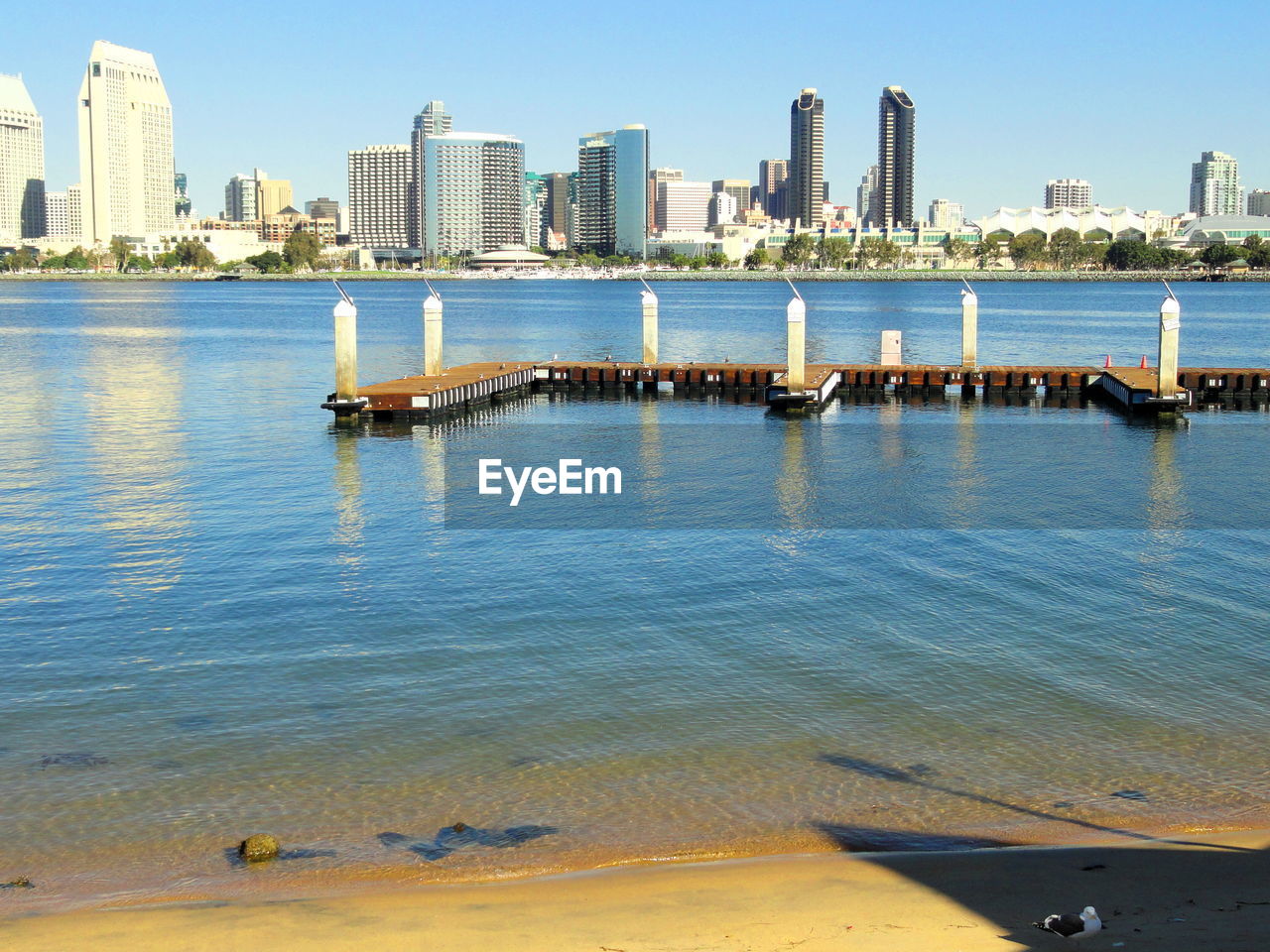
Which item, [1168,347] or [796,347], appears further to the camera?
[796,347]

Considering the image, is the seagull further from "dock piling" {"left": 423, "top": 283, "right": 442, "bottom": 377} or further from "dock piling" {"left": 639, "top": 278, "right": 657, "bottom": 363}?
"dock piling" {"left": 639, "top": 278, "right": 657, "bottom": 363}

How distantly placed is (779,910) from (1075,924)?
2.29 m

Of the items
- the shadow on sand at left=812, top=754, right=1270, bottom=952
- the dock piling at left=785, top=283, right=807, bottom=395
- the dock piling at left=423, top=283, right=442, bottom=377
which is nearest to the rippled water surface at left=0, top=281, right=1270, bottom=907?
the shadow on sand at left=812, top=754, right=1270, bottom=952

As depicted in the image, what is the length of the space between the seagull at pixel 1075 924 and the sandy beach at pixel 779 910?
2.8 inches

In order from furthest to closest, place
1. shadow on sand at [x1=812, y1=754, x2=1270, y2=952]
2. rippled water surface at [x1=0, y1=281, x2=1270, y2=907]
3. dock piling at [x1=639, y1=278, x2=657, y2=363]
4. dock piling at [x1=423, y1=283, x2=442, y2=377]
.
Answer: dock piling at [x1=639, y1=278, x2=657, y2=363]
dock piling at [x1=423, y1=283, x2=442, y2=377]
rippled water surface at [x1=0, y1=281, x2=1270, y2=907]
shadow on sand at [x1=812, y1=754, x2=1270, y2=952]

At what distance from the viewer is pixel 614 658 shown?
1831 centimetres

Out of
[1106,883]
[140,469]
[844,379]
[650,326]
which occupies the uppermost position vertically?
[650,326]

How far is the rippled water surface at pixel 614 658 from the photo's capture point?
1299cm

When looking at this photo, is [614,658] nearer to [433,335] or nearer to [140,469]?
[140,469]

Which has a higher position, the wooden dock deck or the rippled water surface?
the wooden dock deck

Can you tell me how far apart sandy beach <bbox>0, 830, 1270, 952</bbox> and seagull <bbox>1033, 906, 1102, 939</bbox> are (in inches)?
2.8

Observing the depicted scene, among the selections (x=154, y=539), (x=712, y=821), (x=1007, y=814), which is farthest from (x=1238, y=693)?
(x=154, y=539)

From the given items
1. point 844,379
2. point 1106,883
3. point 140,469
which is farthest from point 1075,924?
point 844,379

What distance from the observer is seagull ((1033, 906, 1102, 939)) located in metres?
9.88
